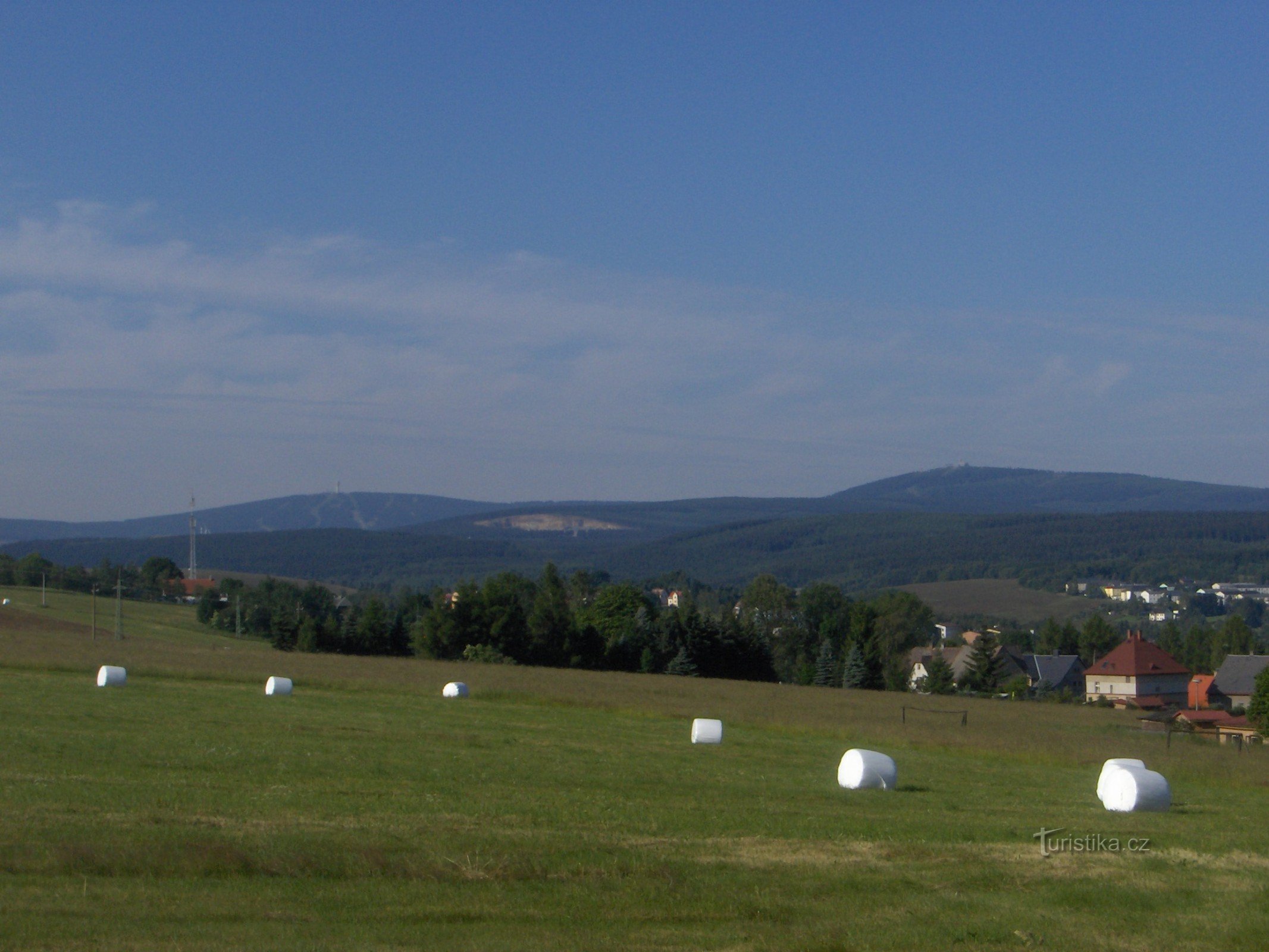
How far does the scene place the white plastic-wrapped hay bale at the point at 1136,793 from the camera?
21.6m

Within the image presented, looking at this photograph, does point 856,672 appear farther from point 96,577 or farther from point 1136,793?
point 96,577

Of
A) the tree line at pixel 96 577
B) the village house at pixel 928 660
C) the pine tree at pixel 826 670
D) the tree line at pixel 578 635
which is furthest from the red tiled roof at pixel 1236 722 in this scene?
the tree line at pixel 96 577

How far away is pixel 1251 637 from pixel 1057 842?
403 feet

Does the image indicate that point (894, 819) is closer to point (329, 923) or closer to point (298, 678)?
point (329, 923)

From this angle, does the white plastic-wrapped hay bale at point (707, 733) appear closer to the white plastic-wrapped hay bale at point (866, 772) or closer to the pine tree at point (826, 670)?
the white plastic-wrapped hay bale at point (866, 772)

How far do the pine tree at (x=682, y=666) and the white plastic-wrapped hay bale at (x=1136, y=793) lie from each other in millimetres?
68577

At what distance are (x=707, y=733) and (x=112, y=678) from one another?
21.1m

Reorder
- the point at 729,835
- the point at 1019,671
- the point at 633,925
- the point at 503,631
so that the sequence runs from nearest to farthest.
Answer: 1. the point at 633,925
2. the point at 729,835
3. the point at 503,631
4. the point at 1019,671

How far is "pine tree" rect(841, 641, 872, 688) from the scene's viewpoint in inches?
3787

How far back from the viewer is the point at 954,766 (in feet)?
102

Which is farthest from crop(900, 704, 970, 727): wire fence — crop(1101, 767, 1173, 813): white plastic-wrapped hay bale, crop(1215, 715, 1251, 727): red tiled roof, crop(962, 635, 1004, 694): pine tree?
crop(962, 635, 1004, 694): pine tree

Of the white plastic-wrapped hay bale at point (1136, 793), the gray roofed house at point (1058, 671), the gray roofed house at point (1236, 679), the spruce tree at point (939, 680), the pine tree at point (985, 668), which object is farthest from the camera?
the gray roofed house at point (1058, 671)

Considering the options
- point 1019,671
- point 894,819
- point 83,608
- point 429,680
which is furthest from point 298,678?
point 1019,671

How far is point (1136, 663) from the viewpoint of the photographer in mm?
101062
